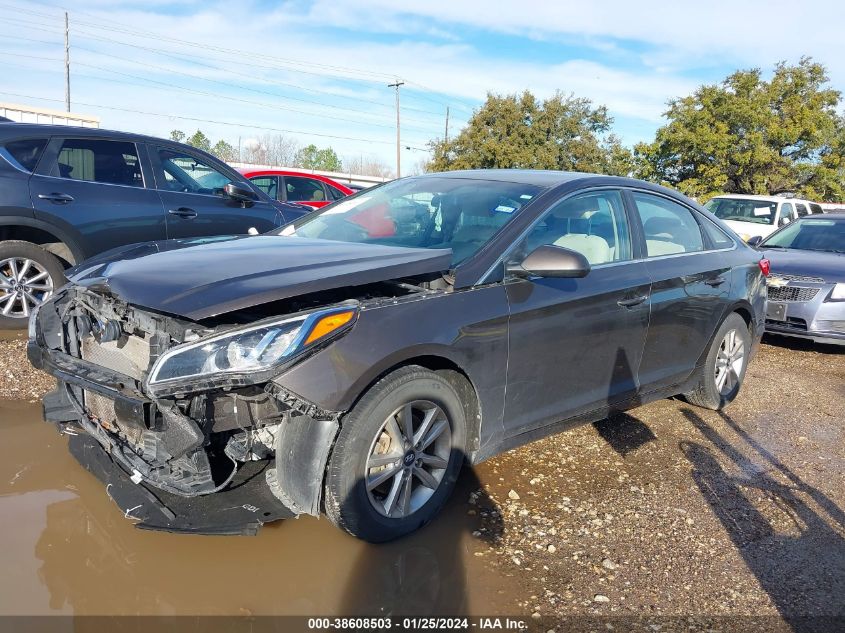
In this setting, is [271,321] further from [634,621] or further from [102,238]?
[102,238]

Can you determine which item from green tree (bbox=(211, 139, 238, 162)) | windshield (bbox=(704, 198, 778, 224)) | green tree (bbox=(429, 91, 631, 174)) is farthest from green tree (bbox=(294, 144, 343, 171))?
windshield (bbox=(704, 198, 778, 224))

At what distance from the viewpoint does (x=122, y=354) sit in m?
2.97

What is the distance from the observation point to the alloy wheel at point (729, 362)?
5016 millimetres

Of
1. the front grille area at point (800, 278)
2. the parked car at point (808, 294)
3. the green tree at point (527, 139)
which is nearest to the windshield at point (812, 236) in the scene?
the parked car at point (808, 294)

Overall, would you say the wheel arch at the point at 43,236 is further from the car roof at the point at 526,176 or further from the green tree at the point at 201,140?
the green tree at the point at 201,140

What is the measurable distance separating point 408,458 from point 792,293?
19.4 feet

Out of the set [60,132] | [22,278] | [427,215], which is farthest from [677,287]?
[60,132]

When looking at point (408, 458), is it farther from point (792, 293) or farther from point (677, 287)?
point (792, 293)

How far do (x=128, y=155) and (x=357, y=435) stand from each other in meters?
4.61

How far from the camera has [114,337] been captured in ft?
9.52

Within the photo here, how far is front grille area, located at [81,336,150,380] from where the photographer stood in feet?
9.43

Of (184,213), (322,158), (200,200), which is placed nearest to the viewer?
(184,213)

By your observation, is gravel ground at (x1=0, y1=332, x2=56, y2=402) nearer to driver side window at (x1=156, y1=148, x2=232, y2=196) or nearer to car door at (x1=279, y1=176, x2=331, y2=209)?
driver side window at (x1=156, y1=148, x2=232, y2=196)

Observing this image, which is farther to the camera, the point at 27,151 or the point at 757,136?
the point at 757,136
